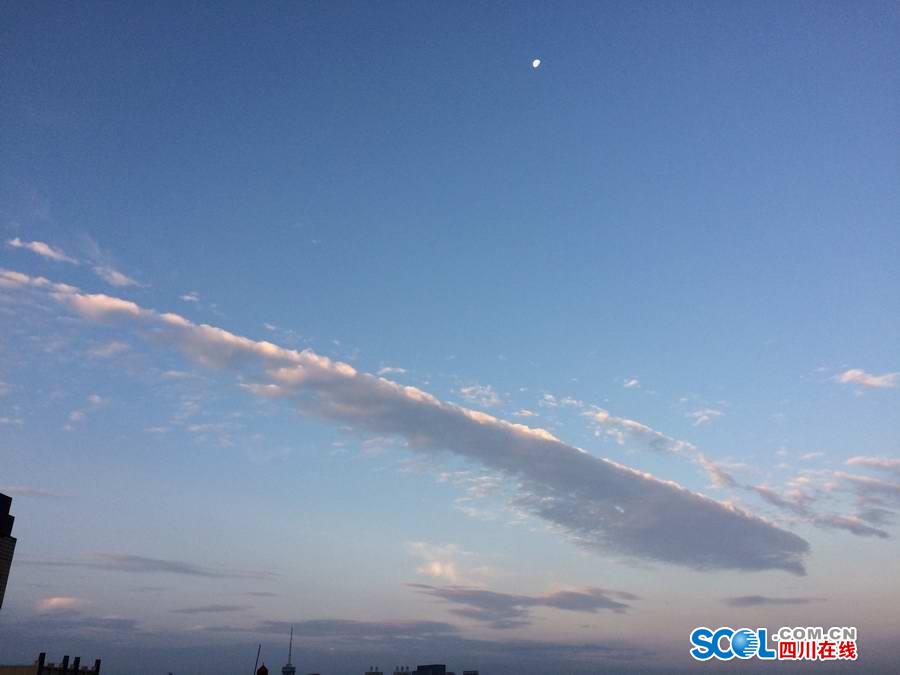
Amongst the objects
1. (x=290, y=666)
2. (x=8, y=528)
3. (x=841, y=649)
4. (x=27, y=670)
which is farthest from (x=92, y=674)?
(x=841, y=649)

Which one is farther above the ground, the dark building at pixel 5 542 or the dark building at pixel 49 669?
the dark building at pixel 5 542

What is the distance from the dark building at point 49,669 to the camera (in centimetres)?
9869

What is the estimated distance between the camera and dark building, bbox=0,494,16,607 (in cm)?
11569

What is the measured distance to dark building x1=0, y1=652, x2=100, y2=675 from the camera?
9869 centimetres

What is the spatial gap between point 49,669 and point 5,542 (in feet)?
79.9

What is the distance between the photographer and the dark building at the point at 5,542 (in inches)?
4555

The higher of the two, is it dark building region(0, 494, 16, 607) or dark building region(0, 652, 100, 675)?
dark building region(0, 494, 16, 607)

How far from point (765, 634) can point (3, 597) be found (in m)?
116

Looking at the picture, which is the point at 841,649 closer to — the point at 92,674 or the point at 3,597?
the point at 92,674

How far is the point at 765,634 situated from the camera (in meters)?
75.1

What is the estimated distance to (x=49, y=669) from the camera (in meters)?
107

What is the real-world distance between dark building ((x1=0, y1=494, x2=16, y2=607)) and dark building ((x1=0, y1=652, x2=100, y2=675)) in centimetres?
1468

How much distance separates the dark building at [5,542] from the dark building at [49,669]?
14680mm

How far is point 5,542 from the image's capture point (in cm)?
11794
